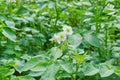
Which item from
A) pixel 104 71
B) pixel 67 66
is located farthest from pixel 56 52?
pixel 104 71

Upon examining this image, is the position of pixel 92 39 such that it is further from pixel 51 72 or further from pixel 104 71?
pixel 51 72

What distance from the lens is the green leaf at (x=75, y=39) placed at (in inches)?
68.7

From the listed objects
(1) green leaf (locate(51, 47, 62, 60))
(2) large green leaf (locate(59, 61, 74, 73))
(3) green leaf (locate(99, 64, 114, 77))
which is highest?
(1) green leaf (locate(51, 47, 62, 60))

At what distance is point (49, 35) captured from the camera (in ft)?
9.19

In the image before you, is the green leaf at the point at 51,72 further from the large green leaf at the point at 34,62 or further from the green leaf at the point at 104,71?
the green leaf at the point at 104,71

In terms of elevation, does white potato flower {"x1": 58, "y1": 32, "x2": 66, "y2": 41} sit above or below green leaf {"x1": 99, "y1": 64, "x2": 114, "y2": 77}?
above

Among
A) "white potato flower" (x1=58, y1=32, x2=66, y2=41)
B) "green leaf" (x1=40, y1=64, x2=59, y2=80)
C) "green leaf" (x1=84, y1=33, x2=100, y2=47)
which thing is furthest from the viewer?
"green leaf" (x1=84, y1=33, x2=100, y2=47)

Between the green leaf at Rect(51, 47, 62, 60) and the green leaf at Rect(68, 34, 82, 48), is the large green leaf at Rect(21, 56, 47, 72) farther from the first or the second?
the green leaf at Rect(68, 34, 82, 48)

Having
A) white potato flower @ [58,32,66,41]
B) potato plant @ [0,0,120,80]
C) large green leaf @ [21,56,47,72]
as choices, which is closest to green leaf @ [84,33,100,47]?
potato plant @ [0,0,120,80]

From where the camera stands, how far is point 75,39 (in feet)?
5.82

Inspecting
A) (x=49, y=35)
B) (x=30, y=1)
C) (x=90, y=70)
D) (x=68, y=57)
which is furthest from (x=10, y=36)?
(x=30, y=1)

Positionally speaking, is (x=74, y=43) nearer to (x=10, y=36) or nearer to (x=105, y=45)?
(x=10, y=36)

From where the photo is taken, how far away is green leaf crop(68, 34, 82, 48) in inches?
68.7

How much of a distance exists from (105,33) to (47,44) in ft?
2.02
